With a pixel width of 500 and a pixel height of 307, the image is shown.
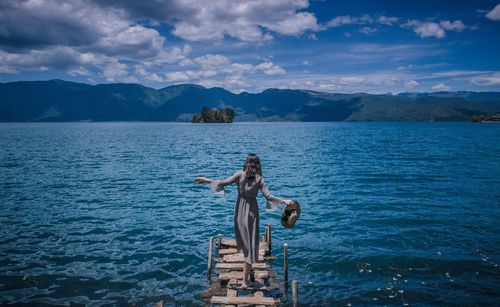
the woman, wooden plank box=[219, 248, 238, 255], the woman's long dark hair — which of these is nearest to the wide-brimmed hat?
the woman

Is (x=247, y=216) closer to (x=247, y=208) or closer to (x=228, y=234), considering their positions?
(x=247, y=208)

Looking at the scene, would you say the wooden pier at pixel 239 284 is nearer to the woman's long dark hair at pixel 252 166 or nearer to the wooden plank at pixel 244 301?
the wooden plank at pixel 244 301

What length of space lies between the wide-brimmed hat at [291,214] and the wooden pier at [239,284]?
203 centimetres

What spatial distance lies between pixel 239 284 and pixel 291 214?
3.07 metres

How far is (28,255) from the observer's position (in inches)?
640

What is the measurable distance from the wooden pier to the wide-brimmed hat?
2.03 metres

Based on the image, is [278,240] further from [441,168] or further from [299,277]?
[441,168]

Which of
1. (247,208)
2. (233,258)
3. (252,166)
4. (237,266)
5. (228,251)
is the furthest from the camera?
(228,251)

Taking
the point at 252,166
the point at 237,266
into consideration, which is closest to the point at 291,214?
the point at 252,166

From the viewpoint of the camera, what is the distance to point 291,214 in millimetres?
11992

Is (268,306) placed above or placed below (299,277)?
above

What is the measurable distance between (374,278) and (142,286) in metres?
9.84

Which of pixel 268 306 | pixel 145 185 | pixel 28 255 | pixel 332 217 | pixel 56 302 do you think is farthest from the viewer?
pixel 145 185

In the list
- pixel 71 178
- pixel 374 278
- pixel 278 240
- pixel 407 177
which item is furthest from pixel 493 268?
pixel 71 178
